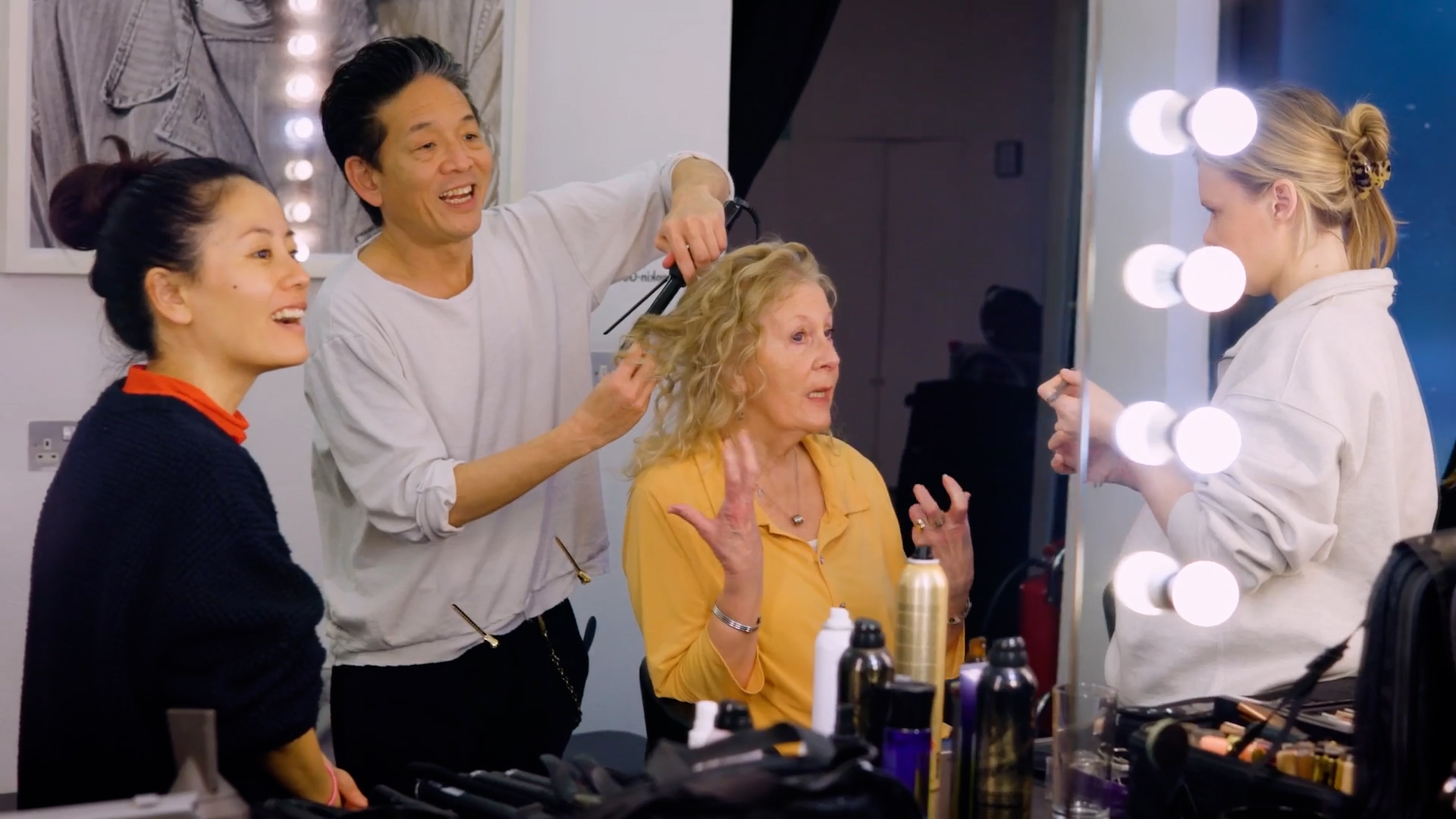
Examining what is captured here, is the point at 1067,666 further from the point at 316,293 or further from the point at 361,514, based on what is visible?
the point at 316,293

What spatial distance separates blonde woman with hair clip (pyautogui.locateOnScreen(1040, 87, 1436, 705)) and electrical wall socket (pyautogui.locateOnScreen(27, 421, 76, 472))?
1608mm

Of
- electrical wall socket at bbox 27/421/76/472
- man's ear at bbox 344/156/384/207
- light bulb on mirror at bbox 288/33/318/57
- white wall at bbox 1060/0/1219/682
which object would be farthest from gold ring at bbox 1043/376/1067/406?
electrical wall socket at bbox 27/421/76/472

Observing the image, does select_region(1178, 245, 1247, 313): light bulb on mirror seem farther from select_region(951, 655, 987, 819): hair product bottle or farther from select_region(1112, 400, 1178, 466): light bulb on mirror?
select_region(951, 655, 987, 819): hair product bottle

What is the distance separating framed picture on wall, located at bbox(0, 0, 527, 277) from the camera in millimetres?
2010

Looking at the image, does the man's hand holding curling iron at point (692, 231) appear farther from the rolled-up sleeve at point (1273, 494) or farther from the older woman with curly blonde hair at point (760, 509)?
the rolled-up sleeve at point (1273, 494)

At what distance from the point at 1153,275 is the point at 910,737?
0.70 m

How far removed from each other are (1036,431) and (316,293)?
1.64 m

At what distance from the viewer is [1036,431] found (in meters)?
2.95

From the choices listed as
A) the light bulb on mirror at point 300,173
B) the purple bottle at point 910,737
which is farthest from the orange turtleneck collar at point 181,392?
the purple bottle at point 910,737

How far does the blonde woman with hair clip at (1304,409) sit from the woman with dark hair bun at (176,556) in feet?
3.51

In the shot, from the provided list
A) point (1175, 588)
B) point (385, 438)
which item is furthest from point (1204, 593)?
point (385, 438)

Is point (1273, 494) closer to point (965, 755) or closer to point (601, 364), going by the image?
point (965, 755)

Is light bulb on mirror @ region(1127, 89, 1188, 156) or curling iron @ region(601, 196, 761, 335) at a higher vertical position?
light bulb on mirror @ region(1127, 89, 1188, 156)

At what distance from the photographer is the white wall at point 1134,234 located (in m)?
1.71
